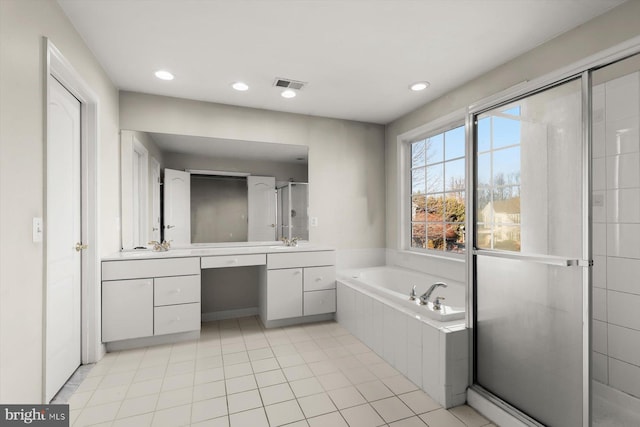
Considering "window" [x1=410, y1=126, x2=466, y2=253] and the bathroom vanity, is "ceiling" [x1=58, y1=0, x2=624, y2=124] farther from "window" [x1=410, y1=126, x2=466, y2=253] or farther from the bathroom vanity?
the bathroom vanity

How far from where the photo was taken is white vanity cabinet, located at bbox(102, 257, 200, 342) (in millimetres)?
2482

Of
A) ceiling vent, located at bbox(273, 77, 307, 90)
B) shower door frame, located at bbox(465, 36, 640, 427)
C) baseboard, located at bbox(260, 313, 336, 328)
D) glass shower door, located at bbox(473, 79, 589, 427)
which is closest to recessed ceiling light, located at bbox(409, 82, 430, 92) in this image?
ceiling vent, located at bbox(273, 77, 307, 90)

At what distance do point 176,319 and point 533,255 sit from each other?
8.80 ft

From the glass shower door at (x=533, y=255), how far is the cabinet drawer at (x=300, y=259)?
1.67 meters

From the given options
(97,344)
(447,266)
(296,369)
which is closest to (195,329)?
(97,344)

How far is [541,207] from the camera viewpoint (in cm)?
148

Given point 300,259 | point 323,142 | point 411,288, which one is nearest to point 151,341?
point 300,259

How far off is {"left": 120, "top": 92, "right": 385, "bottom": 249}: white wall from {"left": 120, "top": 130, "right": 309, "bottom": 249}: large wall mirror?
0.10m

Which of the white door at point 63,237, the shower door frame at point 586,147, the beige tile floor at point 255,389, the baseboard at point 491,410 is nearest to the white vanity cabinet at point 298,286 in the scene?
the beige tile floor at point 255,389

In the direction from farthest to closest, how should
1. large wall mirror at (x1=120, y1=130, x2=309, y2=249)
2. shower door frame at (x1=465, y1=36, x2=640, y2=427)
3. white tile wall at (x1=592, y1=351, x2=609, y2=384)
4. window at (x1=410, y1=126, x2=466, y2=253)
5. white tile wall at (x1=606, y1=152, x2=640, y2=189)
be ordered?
window at (x1=410, y1=126, x2=466, y2=253), large wall mirror at (x1=120, y1=130, x2=309, y2=249), white tile wall at (x1=606, y1=152, x2=640, y2=189), white tile wall at (x1=592, y1=351, x2=609, y2=384), shower door frame at (x1=465, y1=36, x2=640, y2=427)

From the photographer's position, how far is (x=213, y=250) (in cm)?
314

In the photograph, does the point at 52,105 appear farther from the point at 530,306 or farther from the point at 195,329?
the point at 530,306

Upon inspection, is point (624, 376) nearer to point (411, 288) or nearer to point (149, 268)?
point (411, 288)

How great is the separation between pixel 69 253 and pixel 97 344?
0.79m
